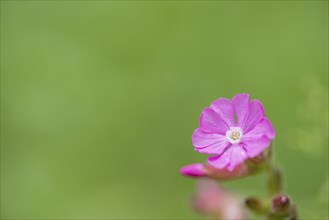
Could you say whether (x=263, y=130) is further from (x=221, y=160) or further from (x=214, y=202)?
(x=214, y=202)

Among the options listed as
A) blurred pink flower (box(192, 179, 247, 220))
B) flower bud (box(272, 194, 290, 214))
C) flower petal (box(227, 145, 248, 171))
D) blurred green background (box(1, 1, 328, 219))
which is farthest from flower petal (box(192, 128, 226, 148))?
Result: blurred green background (box(1, 1, 328, 219))

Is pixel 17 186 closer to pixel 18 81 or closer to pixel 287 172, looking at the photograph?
pixel 18 81

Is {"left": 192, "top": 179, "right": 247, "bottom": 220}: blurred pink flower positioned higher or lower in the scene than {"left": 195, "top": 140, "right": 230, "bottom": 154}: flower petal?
higher

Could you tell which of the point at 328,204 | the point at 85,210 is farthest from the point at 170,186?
the point at 328,204

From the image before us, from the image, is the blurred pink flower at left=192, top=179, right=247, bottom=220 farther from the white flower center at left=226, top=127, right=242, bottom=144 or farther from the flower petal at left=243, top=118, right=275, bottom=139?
the flower petal at left=243, top=118, right=275, bottom=139

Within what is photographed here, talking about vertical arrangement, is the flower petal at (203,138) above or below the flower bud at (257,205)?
above

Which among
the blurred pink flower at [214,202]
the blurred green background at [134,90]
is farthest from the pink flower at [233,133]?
the blurred green background at [134,90]

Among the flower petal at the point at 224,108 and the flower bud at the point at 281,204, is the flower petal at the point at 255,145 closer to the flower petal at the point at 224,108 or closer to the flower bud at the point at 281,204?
the flower petal at the point at 224,108
